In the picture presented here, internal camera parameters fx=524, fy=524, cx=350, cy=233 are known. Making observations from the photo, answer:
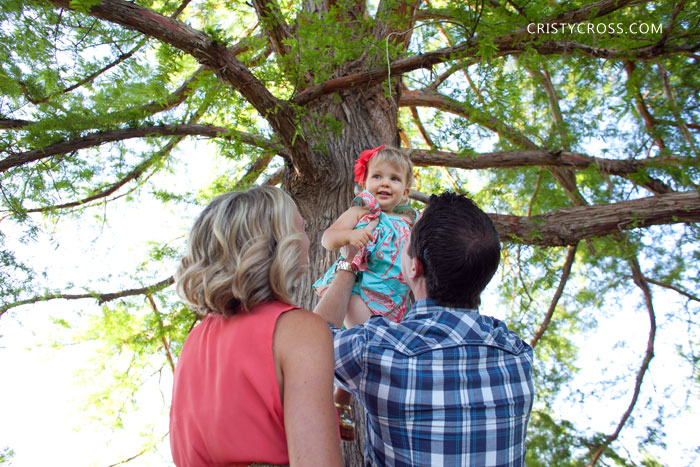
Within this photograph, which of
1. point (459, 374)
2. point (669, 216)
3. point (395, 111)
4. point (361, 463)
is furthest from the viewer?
point (395, 111)

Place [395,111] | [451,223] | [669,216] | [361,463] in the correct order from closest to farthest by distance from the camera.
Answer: [451,223], [361,463], [669,216], [395,111]

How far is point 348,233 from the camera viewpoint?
7.66 feet

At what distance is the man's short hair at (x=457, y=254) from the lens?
1565 millimetres

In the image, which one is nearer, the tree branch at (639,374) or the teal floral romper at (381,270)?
the teal floral romper at (381,270)

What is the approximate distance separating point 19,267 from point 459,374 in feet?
9.15

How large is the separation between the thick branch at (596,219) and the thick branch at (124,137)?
1710 mm

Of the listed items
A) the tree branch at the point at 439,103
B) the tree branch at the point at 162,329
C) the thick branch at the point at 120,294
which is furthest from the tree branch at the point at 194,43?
the tree branch at the point at 162,329

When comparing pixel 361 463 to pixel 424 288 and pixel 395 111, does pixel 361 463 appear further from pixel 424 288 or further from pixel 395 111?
pixel 395 111

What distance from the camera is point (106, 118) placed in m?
2.94

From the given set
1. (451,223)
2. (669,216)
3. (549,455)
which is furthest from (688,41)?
(549,455)

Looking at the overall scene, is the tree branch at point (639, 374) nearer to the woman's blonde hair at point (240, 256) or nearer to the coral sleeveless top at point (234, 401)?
the woman's blonde hair at point (240, 256)

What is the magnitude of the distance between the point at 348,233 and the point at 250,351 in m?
1.09

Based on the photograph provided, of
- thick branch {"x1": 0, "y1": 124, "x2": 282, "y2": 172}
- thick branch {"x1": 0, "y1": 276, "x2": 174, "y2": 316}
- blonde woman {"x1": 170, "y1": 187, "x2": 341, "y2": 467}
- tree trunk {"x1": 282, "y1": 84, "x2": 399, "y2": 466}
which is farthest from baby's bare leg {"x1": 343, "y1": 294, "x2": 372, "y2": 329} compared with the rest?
thick branch {"x1": 0, "y1": 276, "x2": 174, "y2": 316}

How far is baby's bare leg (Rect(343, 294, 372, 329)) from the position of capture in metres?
2.32
